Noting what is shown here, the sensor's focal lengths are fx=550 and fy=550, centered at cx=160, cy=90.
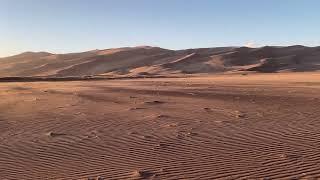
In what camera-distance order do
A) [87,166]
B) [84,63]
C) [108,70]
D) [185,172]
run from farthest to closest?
1. [84,63]
2. [108,70]
3. [87,166]
4. [185,172]

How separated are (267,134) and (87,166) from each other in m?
4.22

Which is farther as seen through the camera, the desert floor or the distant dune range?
the distant dune range

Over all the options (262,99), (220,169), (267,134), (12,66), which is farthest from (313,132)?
(12,66)

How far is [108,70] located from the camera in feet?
242

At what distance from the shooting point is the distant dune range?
64.4 meters

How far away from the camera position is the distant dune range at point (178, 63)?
64438mm

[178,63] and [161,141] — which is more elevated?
[178,63]

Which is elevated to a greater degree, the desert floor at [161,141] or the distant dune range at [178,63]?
the distant dune range at [178,63]

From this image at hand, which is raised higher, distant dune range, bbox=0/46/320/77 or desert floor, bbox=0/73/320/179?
distant dune range, bbox=0/46/320/77

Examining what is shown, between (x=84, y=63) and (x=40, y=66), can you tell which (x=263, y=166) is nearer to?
(x=84, y=63)

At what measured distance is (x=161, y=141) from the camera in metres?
10.4

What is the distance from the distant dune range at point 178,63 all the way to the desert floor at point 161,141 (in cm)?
4250

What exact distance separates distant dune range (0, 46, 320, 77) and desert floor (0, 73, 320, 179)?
42.5 meters

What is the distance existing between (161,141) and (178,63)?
61.0 metres
